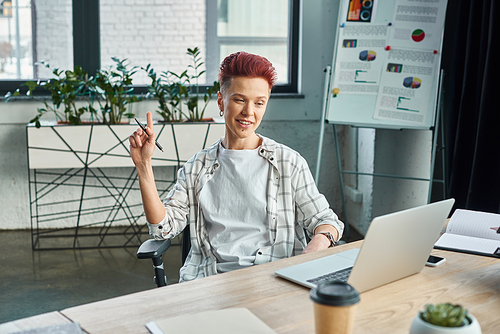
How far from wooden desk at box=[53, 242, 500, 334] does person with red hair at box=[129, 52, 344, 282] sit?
1.22 feet

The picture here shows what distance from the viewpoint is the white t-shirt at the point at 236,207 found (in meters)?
1.59

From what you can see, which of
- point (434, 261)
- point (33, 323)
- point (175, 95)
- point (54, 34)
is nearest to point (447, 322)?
point (434, 261)

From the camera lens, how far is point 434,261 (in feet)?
4.18

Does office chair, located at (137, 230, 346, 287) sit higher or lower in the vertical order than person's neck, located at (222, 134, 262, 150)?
lower

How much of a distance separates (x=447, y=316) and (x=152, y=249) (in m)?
0.94

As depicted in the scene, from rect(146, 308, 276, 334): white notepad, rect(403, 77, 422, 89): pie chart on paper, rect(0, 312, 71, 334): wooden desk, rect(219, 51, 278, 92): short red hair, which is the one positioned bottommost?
rect(0, 312, 71, 334): wooden desk

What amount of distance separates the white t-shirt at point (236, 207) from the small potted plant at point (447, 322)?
2.84ft

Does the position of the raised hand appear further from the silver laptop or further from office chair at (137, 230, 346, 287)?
the silver laptop

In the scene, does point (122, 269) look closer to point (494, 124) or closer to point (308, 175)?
point (308, 175)

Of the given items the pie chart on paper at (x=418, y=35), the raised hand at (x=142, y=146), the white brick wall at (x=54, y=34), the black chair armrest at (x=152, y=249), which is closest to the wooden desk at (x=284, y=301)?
the black chair armrest at (x=152, y=249)

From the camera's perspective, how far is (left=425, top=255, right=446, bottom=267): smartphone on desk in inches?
49.4

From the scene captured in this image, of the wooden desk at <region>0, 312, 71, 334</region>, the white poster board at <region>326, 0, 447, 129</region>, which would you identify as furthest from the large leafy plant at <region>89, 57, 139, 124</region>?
the wooden desk at <region>0, 312, 71, 334</region>

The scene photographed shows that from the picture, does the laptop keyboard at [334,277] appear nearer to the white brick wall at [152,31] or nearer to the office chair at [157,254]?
the office chair at [157,254]

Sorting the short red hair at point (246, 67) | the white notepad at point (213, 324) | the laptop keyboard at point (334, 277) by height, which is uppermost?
the short red hair at point (246, 67)
